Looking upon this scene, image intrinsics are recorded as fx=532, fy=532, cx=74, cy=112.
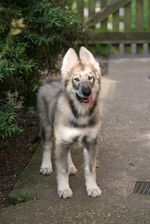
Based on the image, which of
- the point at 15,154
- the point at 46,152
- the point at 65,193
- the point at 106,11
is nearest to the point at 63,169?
the point at 65,193

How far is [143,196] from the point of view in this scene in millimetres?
4930

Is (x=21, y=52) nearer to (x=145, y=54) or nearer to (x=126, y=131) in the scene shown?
(x=126, y=131)

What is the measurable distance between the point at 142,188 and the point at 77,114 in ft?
3.17

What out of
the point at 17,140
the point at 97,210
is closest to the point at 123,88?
the point at 17,140

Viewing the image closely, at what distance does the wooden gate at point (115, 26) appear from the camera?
10.5 m

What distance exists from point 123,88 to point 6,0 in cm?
369

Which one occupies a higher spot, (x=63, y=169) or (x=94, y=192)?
(x=63, y=169)

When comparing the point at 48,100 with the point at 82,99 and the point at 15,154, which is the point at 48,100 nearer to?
the point at 82,99

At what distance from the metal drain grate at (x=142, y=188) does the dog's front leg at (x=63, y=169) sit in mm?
640

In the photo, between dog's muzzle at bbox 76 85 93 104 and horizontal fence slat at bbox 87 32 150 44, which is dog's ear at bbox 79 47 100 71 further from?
horizontal fence slat at bbox 87 32 150 44

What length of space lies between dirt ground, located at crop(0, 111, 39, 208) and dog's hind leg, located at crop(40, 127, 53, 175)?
1.10 ft

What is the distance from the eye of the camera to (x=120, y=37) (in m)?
10.7

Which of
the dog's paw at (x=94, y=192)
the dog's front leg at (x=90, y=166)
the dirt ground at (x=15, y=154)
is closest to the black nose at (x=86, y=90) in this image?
the dog's front leg at (x=90, y=166)

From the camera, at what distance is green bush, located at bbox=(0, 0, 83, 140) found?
5159 mm
